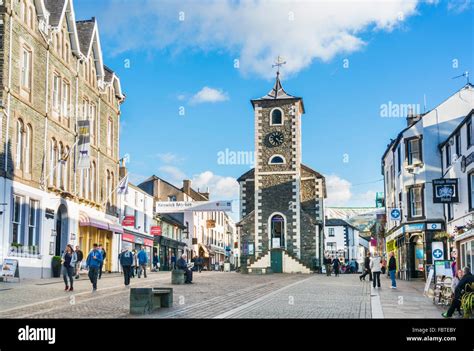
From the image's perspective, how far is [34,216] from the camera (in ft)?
105

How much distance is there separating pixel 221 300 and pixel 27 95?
17282 mm

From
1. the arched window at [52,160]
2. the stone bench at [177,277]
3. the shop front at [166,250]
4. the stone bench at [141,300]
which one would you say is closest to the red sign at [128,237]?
the shop front at [166,250]

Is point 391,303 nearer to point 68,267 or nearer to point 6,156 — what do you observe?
point 68,267

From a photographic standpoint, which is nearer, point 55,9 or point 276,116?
point 55,9

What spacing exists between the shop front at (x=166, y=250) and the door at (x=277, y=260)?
1095 cm

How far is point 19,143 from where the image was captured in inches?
1200

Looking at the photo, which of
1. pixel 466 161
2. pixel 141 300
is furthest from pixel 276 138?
pixel 141 300

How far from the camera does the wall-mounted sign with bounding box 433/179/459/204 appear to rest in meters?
31.9

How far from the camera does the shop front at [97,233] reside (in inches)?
1538

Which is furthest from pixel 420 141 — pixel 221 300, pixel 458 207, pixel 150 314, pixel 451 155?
pixel 150 314

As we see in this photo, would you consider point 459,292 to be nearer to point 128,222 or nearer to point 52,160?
point 52,160

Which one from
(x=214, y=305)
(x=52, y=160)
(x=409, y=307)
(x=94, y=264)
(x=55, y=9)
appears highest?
(x=55, y=9)

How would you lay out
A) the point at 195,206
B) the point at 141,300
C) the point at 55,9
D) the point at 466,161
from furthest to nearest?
the point at 195,206 → the point at 55,9 → the point at 466,161 → the point at 141,300

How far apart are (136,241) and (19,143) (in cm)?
→ 2742
